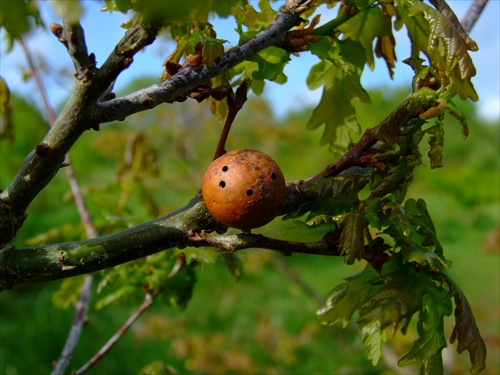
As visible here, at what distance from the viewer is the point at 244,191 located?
3.20 ft

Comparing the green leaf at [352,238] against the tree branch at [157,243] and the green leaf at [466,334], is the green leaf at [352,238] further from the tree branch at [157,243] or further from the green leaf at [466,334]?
the green leaf at [466,334]

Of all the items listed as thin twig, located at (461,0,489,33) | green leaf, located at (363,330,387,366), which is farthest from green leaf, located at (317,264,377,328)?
thin twig, located at (461,0,489,33)

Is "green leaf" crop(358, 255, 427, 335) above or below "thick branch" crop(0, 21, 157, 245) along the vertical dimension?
below

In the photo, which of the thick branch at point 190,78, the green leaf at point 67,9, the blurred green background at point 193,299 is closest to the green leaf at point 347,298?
the blurred green background at point 193,299

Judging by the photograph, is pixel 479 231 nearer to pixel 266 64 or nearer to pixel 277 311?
pixel 277 311

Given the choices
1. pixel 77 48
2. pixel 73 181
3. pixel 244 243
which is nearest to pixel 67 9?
pixel 77 48

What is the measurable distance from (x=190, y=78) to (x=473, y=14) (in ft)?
3.27

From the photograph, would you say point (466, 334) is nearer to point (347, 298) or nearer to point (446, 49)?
point (347, 298)

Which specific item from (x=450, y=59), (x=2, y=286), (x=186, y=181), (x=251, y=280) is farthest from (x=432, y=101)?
(x=251, y=280)

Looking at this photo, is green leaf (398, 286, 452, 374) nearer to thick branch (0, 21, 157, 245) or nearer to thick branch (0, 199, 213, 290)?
thick branch (0, 199, 213, 290)

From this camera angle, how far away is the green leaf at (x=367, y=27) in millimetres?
1298

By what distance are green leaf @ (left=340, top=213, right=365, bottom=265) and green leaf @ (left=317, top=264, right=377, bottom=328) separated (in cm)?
15

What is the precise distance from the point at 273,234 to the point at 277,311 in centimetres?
446

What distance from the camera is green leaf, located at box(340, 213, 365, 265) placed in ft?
3.16
